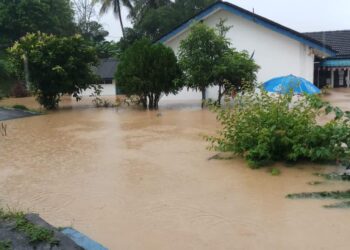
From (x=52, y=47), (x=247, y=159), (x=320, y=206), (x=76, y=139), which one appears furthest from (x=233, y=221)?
(x=52, y=47)

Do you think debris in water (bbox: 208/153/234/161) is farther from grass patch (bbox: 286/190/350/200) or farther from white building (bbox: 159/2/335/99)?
white building (bbox: 159/2/335/99)

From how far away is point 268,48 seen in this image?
19.6m

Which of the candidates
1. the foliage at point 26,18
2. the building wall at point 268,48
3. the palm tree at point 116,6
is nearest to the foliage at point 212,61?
the building wall at point 268,48

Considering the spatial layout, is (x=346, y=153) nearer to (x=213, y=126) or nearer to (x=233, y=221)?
(x=233, y=221)

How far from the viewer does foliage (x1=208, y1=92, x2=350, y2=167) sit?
684 centimetres

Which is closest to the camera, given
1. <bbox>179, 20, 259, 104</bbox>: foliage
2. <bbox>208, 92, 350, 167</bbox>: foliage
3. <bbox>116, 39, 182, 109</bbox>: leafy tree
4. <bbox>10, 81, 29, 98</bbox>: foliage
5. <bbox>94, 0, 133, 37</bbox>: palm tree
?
<bbox>208, 92, 350, 167</bbox>: foliage

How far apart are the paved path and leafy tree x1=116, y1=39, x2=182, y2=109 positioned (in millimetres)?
4281

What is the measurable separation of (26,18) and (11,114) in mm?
18701

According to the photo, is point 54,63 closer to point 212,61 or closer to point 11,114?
point 11,114

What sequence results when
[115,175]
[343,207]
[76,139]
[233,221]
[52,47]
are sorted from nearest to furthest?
1. [233,221]
2. [343,207]
3. [115,175]
4. [76,139]
5. [52,47]

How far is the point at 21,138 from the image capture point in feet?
38.2

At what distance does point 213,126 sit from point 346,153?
21.0 ft

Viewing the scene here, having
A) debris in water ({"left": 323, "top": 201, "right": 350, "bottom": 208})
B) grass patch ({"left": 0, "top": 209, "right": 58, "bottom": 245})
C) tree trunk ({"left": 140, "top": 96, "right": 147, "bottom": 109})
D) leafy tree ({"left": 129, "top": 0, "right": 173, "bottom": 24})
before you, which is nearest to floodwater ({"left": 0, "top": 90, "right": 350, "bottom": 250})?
debris in water ({"left": 323, "top": 201, "right": 350, "bottom": 208})

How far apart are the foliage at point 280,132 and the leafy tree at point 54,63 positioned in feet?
38.6
